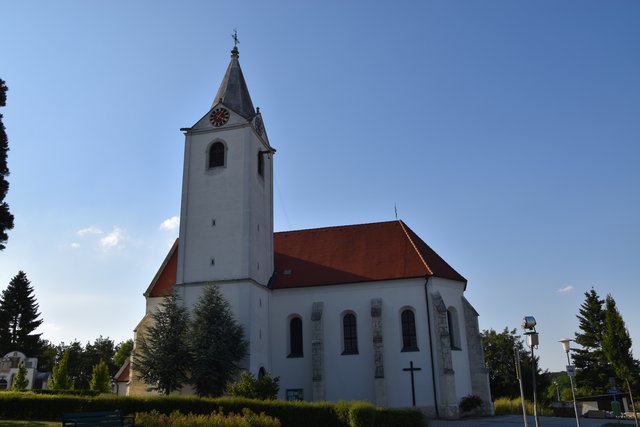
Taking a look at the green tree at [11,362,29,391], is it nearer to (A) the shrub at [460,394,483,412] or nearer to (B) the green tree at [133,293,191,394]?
(B) the green tree at [133,293,191,394]

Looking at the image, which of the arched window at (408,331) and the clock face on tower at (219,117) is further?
the clock face on tower at (219,117)

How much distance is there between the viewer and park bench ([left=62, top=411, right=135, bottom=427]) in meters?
14.1

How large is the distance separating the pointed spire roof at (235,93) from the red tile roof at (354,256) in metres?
8.90

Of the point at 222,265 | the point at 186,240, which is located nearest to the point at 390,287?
the point at 222,265

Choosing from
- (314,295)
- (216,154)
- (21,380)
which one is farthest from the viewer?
(21,380)

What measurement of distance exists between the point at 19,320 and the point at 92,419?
194 feet

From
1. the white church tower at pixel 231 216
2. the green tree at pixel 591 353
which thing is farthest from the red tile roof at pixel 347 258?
the green tree at pixel 591 353

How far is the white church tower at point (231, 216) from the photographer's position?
2945 centimetres

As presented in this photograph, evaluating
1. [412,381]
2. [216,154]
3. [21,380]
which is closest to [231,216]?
[216,154]

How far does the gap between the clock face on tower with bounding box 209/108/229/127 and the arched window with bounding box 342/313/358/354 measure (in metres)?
13.6

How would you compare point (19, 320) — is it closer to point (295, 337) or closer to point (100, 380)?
point (100, 380)

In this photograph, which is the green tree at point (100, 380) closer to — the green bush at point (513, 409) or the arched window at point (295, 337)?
the arched window at point (295, 337)

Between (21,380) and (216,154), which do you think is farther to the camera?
(21,380)

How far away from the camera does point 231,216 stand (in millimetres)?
30547
